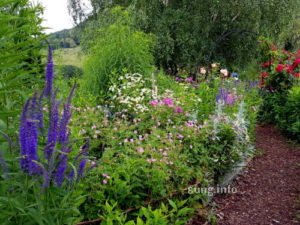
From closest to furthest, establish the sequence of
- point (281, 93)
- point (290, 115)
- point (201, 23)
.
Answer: point (290, 115) < point (281, 93) < point (201, 23)

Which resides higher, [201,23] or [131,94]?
[201,23]

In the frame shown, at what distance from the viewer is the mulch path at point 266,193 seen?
3.58m

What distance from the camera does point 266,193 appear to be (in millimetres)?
4219

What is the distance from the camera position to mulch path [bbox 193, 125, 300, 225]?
3.58m

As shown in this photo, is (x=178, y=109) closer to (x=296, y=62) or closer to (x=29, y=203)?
(x=29, y=203)

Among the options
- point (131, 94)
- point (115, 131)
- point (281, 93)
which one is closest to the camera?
point (115, 131)

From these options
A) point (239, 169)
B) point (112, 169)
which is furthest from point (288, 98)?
point (112, 169)

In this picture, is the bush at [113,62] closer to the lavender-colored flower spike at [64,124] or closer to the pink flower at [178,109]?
the pink flower at [178,109]

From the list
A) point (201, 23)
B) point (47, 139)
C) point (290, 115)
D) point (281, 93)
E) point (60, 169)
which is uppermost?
point (201, 23)

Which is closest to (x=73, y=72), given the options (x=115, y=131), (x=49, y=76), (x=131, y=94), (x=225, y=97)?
(x=131, y=94)

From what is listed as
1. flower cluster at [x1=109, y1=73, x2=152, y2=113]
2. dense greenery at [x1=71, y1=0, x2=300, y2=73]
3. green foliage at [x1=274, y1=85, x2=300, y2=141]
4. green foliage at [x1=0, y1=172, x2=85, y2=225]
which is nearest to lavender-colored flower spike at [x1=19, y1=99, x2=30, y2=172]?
green foliage at [x1=0, y1=172, x2=85, y2=225]

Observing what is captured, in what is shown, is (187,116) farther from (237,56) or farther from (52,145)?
(237,56)

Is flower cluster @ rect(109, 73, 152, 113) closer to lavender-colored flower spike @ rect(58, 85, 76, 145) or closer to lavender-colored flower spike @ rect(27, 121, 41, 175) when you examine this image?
lavender-colored flower spike @ rect(58, 85, 76, 145)

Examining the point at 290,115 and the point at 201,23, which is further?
the point at 201,23
